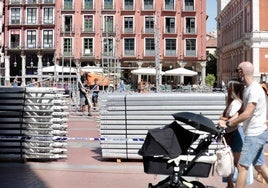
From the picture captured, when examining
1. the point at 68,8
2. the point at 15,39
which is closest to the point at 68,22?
the point at 68,8

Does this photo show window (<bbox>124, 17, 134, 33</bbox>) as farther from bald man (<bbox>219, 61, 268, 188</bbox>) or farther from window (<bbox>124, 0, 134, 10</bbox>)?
bald man (<bbox>219, 61, 268, 188</bbox>)

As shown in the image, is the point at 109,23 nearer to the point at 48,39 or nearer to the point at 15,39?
the point at 48,39

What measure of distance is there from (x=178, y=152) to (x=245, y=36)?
5240 cm

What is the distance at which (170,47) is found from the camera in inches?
2386

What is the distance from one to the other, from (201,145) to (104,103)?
4469mm

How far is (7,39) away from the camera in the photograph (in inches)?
2441

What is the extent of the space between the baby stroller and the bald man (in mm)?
489

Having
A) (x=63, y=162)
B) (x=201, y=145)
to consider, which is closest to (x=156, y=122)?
(x=63, y=162)

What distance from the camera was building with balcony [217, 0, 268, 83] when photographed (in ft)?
168

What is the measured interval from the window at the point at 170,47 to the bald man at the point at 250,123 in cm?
5467

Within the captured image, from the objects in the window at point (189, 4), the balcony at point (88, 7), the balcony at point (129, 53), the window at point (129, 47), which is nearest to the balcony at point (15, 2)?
the balcony at point (88, 7)

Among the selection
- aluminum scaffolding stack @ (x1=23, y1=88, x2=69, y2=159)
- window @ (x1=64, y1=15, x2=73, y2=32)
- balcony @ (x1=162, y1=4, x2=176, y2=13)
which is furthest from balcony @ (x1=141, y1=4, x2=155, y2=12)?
aluminum scaffolding stack @ (x1=23, y1=88, x2=69, y2=159)

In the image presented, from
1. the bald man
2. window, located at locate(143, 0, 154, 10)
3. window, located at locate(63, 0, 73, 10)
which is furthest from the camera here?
window, located at locate(63, 0, 73, 10)

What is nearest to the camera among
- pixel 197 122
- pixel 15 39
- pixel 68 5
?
pixel 197 122
